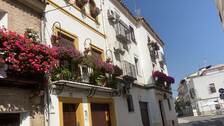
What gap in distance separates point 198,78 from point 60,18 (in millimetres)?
54949

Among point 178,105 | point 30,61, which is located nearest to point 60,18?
point 30,61

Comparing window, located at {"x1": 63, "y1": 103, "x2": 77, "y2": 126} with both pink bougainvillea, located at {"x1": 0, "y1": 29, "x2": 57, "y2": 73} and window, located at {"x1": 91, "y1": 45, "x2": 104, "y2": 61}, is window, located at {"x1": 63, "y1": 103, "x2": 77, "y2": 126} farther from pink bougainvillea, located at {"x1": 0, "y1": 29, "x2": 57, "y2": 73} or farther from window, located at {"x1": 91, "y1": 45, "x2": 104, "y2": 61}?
window, located at {"x1": 91, "y1": 45, "x2": 104, "y2": 61}

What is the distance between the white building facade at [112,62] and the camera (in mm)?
11383

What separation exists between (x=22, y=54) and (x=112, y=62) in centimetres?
872

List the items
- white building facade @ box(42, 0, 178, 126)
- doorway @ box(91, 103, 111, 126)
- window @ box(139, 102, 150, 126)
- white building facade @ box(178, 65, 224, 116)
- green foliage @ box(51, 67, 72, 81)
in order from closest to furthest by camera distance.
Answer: green foliage @ box(51, 67, 72, 81)
white building facade @ box(42, 0, 178, 126)
doorway @ box(91, 103, 111, 126)
window @ box(139, 102, 150, 126)
white building facade @ box(178, 65, 224, 116)

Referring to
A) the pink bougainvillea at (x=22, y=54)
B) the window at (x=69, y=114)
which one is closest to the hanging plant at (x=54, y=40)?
the pink bougainvillea at (x=22, y=54)

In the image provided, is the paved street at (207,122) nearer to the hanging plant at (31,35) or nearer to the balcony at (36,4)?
the balcony at (36,4)

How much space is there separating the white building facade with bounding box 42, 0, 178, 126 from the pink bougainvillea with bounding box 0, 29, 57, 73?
1.82 m

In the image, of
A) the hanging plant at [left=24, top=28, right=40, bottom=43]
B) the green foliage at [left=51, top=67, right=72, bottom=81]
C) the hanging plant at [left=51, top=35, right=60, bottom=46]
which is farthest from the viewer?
the hanging plant at [left=51, top=35, right=60, bottom=46]

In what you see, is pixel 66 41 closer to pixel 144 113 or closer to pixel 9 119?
pixel 9 119

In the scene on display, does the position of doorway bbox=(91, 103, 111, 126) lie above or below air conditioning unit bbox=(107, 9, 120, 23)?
below

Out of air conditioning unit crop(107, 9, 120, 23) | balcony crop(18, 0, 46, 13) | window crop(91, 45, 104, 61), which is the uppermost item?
air conditioning unit crop(107, 9, 120, 23)

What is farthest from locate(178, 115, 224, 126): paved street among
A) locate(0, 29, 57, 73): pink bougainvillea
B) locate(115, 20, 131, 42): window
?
locate(0, 29, 57, 73): pink bougainvillea

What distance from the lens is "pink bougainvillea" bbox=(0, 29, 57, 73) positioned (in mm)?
7754
